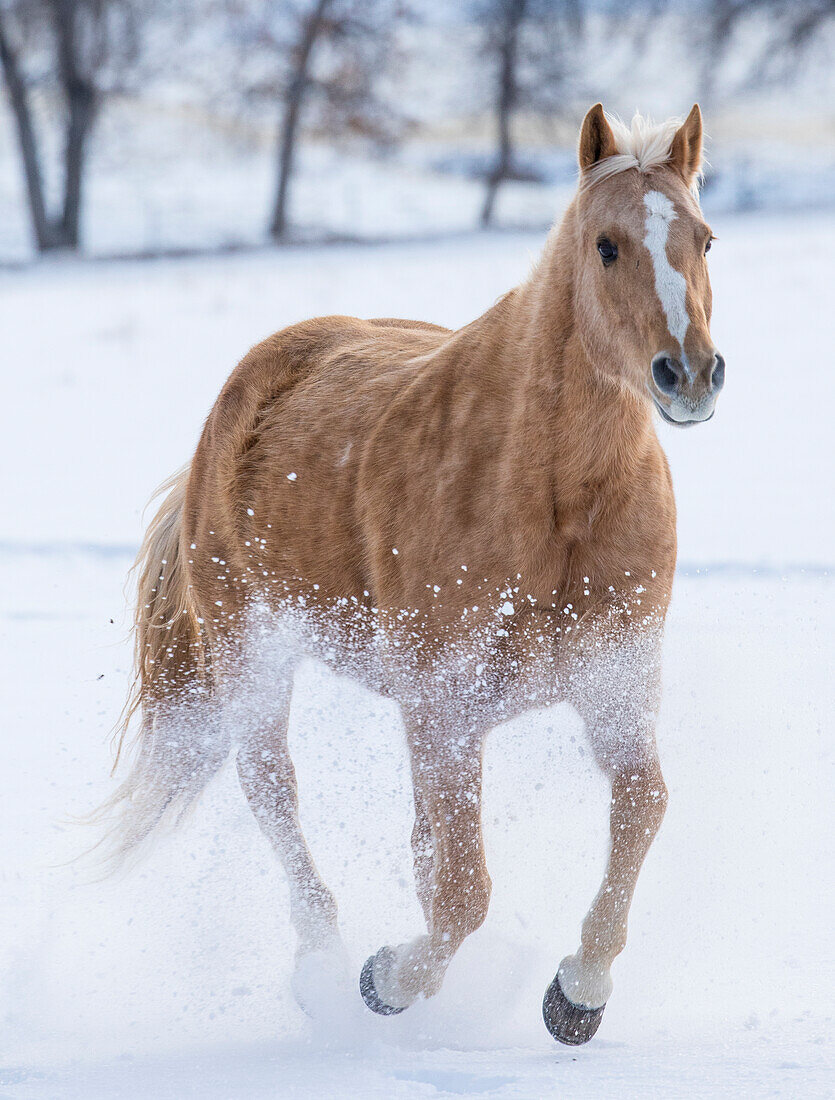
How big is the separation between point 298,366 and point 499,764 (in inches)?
49.3

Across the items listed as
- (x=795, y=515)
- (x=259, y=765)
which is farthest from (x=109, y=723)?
(x=795, y=515)

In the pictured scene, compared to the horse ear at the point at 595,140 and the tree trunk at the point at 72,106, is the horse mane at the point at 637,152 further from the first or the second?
the tree trunk at the point at 72,106

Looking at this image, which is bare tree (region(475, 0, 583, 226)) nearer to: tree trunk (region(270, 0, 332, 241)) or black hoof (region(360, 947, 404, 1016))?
tree trunk (region(270, 0, 332, 241))

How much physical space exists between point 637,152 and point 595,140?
0.10 m

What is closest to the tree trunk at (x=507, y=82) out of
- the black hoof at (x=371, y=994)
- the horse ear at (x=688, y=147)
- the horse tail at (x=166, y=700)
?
the horse tail at (x=166, y=700)

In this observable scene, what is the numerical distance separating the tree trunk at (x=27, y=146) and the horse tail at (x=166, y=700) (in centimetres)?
1487

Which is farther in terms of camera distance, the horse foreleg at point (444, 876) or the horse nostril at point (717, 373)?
the horse foreleg at point (444, 876)

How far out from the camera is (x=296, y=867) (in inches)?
122

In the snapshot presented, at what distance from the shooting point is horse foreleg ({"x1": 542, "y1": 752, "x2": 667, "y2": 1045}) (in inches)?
100

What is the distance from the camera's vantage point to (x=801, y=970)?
2.83 metres

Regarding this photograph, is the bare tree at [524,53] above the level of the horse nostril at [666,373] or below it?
below

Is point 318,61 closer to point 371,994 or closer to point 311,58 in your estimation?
point 311,58

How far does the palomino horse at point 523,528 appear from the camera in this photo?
229cm

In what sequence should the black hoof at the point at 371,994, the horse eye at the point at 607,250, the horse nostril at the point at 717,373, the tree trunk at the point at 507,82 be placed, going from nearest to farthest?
the horse nostril at the point at 717,373 → the horse eye at the point at 607,250 → the black hoof at the point at 371,994 → the tree trunk at the point at 507,82
